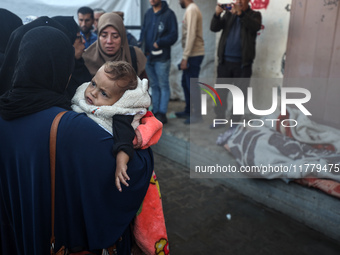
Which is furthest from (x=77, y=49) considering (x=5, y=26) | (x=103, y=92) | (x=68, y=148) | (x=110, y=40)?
(x=68, y=148)

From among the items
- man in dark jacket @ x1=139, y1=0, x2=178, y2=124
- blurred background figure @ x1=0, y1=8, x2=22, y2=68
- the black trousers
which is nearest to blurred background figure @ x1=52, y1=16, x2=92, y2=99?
blurred background figure @ x1=0, y1=8, x2=22, y2=68

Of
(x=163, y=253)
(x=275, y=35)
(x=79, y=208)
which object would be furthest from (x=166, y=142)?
(x=79, y=208)

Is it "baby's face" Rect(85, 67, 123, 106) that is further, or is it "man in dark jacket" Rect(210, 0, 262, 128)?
"man in dark jacket" Rect(210, 0, 262, 128)

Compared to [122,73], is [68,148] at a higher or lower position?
lower

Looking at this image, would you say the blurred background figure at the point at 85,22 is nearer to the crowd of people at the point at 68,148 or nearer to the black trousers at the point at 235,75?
the black trousers at the point at 235,75

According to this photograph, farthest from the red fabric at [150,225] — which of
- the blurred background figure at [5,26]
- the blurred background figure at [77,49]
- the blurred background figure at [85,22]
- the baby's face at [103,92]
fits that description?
the blurred background figure at [85,22]

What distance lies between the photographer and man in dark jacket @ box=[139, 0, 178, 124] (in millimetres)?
5117

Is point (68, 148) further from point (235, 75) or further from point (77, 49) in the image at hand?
point (235, 75)

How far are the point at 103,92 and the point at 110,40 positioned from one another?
63.8 inches

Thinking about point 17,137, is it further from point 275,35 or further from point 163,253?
point 275,35

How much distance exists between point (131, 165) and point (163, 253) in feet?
1.99

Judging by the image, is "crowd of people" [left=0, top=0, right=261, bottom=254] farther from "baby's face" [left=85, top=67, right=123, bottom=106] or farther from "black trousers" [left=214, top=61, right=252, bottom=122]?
"black trousers" [left=214, top=61, right=252, bottom=122]

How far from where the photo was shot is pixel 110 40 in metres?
3.03

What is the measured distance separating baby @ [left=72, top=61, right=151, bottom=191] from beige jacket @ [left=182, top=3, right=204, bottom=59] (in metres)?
3.68
